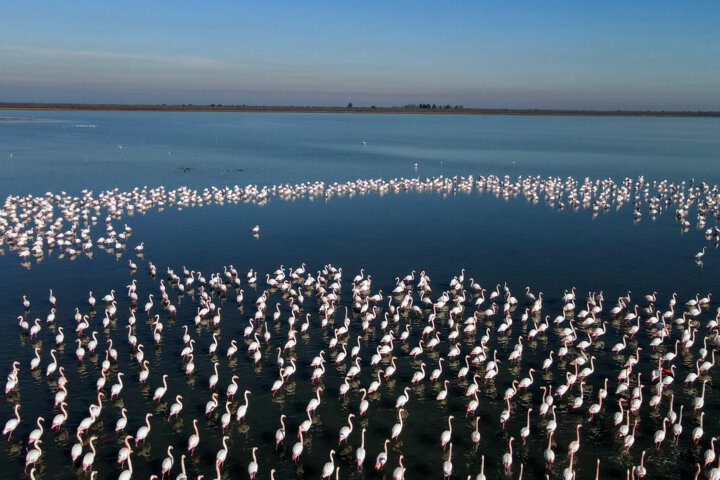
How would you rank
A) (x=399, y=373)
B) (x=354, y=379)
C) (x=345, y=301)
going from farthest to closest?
(x=345, y=301) → (x=399, y=373) → (x=354, y=379)

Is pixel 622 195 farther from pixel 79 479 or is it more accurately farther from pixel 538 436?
pixel 79 479

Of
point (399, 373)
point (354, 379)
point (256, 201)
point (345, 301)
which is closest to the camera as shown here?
point (354, 379)

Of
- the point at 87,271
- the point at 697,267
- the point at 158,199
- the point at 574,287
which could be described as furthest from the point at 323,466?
the point at 158,199

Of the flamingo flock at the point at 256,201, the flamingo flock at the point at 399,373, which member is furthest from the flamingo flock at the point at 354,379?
the flamingo flock at the point at 256,201

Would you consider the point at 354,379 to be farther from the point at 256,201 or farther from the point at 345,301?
the point at 256,201

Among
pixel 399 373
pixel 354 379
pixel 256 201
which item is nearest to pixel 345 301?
pixel 399 373

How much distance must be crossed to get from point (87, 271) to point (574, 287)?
3231 cm

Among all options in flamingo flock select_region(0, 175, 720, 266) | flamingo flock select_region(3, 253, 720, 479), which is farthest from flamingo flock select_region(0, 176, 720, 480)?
flamingo flock select_region(0, 175, 720, 266)

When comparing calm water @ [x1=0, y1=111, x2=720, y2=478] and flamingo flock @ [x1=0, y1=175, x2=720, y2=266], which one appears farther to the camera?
flamingo flock @ [x1=0, y1=175, x2=720, y2=266]

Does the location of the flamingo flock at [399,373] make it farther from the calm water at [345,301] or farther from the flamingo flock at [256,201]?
the flamingo flock at [256,201]

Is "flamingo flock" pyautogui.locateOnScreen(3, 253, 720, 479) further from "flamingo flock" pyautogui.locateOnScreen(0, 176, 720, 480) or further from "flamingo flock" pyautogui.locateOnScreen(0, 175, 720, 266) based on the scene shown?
"flamingo flock" pyautogui.locateOnScreen(0, 175, 720, 266)

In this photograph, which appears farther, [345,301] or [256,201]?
[256,201]

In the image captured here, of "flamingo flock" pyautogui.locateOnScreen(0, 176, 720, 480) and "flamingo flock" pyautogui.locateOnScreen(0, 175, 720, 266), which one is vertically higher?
"flamingo flock" pyautogui.locateOnScreen(0, 175, 720, 266)

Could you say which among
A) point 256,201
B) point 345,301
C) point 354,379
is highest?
point 256,201
